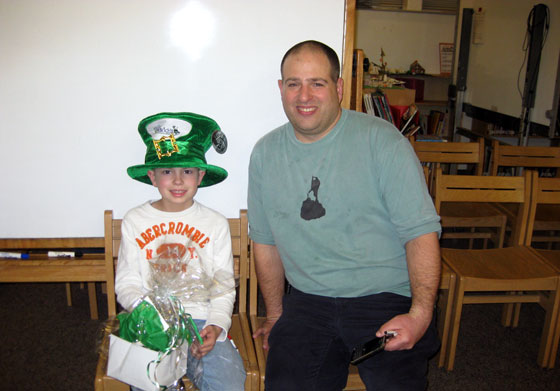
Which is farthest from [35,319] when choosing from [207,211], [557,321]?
[557,321]

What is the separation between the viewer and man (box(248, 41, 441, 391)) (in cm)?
150

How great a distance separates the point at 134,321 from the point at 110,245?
0.52 m

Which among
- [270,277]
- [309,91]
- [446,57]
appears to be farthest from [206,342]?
[446,57]

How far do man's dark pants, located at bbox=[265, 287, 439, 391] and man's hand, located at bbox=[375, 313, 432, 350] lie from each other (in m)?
0.05

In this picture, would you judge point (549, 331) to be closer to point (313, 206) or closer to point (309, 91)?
point (313, 206)

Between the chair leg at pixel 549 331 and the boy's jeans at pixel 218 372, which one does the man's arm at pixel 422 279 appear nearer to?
the boy's jeans at pixel 218 372

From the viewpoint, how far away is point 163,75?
1.77 m

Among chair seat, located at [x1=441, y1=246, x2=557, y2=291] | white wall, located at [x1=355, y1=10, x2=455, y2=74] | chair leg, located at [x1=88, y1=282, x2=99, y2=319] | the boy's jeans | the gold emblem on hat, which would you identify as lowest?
chair leg, located at [x1=88, y1=282, x2=99, y2=319]

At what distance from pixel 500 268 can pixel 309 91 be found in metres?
1.45

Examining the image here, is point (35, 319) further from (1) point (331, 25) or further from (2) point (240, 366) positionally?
(1) point (331, 25)

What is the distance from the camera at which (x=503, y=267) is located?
7.70 feet

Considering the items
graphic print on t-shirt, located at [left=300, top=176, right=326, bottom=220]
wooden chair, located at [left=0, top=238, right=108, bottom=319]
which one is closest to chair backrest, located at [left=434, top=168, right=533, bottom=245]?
graphic print on t-shirt, located at [left=300, top=176, right=326, bottom=220]

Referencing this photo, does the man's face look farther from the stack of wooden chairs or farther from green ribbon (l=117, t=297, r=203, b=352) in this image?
the stack of wooden chairs

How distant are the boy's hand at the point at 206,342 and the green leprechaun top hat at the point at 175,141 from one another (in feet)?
1.82
